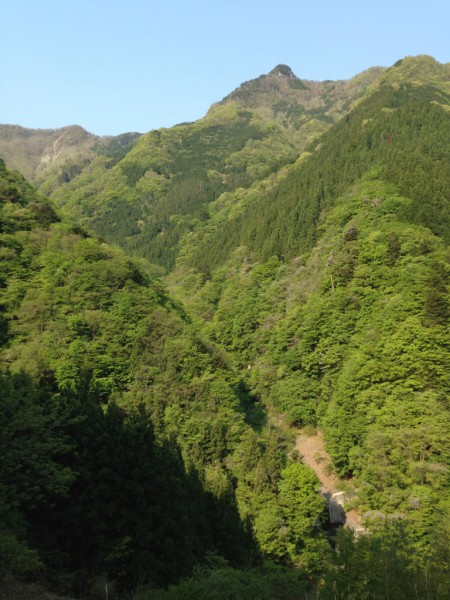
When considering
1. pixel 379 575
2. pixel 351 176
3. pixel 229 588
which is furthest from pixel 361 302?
pixel 379 575

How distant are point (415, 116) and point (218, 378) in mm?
83439

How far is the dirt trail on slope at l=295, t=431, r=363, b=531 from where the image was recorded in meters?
43.2

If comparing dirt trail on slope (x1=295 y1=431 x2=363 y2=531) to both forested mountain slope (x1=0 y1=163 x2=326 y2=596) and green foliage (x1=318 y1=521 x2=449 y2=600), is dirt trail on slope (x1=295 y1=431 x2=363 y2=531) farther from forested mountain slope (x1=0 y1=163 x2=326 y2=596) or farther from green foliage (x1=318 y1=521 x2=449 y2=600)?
green foliage (x1=318 y1=521 x2=449 y2=600)

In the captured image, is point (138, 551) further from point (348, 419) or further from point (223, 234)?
point (223, 234)

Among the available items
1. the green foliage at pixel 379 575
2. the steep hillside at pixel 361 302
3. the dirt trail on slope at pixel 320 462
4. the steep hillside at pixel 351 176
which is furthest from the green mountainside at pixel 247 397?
the dirt trail on slope at pixel 320 462

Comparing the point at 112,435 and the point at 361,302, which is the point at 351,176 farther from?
the point at 112,435

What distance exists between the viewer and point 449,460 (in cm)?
3841

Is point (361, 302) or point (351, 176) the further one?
point (351, 176)

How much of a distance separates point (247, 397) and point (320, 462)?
17622 mm

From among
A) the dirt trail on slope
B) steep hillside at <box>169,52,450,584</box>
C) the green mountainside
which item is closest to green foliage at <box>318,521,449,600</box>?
the green mountainside

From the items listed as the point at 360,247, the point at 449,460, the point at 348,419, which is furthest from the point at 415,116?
the point at 449,460

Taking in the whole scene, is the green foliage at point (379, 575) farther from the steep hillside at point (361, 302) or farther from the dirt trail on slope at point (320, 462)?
the dirt trail on slope at point (320, 462)

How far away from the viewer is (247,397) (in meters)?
68.2

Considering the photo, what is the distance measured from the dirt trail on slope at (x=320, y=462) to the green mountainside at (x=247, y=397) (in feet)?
3.85
